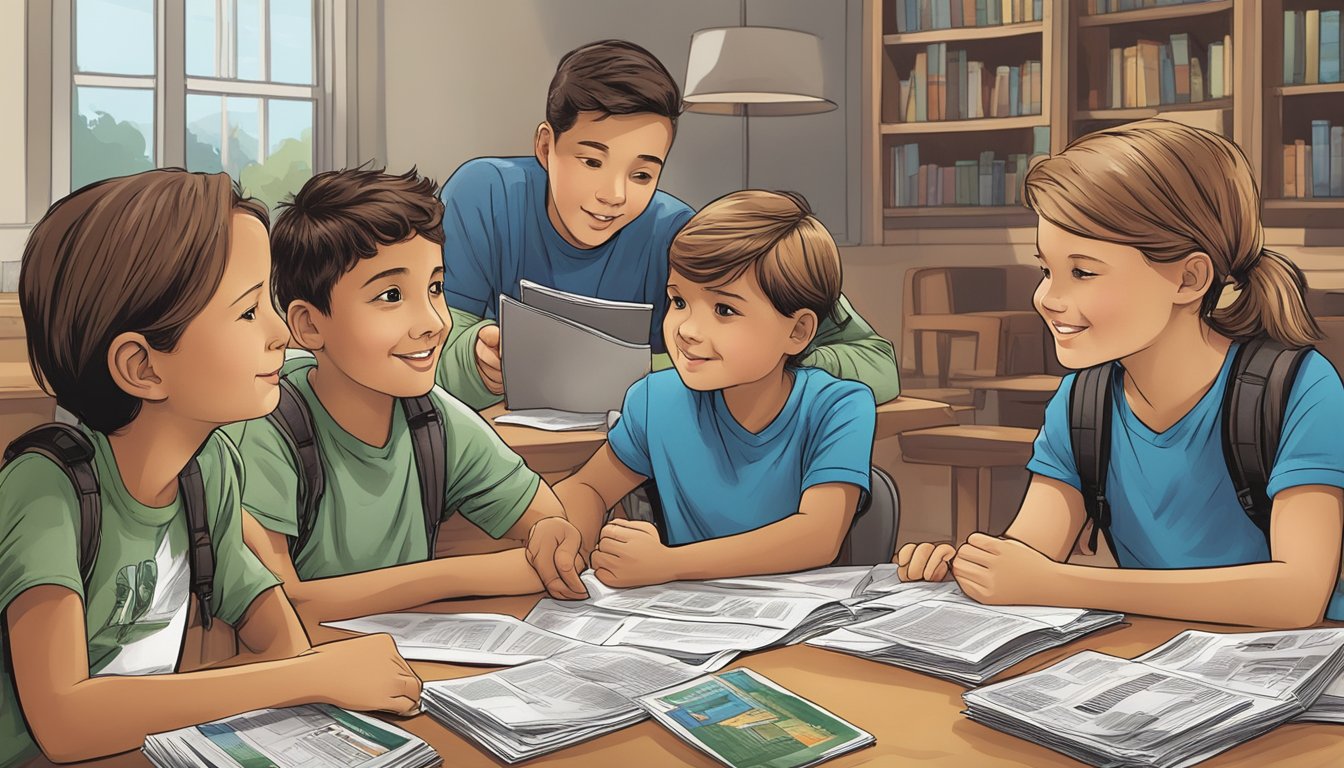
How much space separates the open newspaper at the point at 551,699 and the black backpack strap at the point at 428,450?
1.40ft

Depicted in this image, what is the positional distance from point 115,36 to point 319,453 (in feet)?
9.18

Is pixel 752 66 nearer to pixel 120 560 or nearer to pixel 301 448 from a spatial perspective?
pixel 301 448

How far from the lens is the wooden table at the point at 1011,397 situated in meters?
3.62

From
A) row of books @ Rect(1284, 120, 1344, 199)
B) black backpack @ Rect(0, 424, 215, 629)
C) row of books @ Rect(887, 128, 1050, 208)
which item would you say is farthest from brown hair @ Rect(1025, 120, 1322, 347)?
row of books @ Rect(887, 128, 1050, 208)

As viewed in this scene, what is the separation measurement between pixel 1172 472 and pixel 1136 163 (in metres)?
0.41

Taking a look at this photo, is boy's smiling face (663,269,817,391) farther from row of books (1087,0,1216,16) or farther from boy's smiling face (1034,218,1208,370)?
row of books (1087,0,1216,16)

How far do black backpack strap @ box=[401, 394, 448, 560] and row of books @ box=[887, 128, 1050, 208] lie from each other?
3.42 metres

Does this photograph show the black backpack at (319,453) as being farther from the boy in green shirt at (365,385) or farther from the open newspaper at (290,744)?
the open newspaper at (290,744)

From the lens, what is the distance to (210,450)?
1.16 m

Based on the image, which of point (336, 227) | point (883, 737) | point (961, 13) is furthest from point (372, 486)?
point (961, 13)

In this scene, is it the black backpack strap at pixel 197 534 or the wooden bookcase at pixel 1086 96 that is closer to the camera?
the black backpack strap at pixel 197 534

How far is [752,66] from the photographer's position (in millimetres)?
3590

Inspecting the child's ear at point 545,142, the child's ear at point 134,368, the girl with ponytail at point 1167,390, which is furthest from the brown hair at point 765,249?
the child's ear at point 134,368

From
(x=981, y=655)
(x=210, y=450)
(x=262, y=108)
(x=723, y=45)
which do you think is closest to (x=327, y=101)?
(x=262, y=108)
